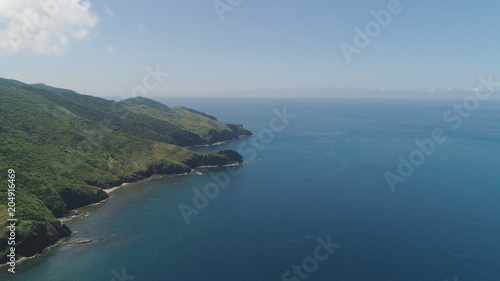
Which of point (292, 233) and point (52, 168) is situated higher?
point (52, 168)

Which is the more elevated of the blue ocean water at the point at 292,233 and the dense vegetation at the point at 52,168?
the dense vegetation at the point at 52,168

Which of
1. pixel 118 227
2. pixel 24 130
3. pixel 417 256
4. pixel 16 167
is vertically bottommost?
pixel 417 256

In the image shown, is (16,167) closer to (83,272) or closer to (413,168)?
(83,272)

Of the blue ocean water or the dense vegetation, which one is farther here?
the dense vegetation

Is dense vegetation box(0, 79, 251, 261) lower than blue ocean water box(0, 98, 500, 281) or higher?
higher

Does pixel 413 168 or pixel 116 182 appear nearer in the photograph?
pixel 116 182

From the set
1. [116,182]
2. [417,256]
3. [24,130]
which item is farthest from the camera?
[24,130]

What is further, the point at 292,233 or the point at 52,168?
the point at 52,168

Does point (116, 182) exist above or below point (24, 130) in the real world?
below

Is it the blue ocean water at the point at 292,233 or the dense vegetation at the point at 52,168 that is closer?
the blue ocean water at the point at 292,233

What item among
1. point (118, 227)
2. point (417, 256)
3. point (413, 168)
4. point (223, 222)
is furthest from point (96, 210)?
point (413, 168)

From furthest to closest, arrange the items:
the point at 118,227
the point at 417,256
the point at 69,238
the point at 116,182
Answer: the point at 116,182
the point at 118,227
the point at 69,238
the point at 417,256
